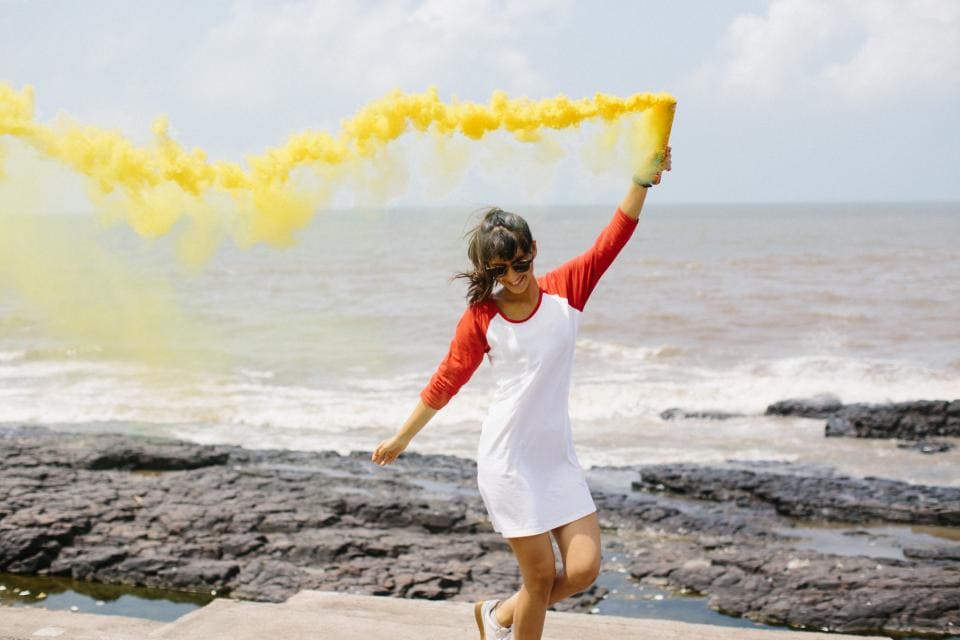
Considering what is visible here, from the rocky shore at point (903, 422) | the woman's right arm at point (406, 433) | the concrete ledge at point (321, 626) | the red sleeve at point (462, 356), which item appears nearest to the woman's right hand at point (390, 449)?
the woman's right arm at point (406, 433)

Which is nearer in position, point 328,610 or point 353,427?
point 328,610

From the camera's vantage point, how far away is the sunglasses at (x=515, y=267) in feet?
12.0

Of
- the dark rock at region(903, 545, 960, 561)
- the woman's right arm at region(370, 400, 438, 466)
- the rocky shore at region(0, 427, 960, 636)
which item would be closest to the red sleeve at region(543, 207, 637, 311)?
the woman's right arm at region(370, 400, 438, 466)

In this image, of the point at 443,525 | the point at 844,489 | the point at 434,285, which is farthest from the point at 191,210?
the point at 434,285

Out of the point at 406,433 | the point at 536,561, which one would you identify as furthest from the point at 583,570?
the point at 406,433

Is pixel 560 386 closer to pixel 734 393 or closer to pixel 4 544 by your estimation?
pixel 4 544

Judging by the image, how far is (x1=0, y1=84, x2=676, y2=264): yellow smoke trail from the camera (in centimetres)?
537

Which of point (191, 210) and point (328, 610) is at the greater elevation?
point (191, 210)

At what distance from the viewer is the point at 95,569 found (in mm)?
7602

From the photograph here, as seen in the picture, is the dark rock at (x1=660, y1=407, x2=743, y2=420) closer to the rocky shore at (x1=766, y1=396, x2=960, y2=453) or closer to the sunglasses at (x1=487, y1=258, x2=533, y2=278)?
the rocky shore at (x1=766, y1=396, x2=960, y2=453)

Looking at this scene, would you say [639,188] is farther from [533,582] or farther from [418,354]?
[418,354]

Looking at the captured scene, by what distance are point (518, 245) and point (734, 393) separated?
16.5 meters

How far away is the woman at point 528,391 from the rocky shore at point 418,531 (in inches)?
144

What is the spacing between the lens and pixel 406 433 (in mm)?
3963
